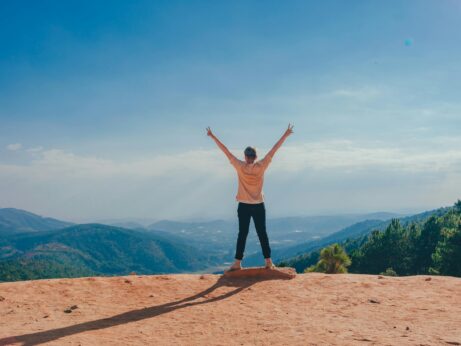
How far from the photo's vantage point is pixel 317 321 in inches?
267

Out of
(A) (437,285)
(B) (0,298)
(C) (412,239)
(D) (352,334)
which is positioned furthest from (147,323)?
(C) (412,239)

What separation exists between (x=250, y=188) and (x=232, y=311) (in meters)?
3.61

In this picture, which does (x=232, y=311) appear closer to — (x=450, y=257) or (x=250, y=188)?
(x=250, y=188)

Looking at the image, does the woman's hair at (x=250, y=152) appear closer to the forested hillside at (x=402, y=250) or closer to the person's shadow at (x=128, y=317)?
the person's shadow at (x=128, y=317)

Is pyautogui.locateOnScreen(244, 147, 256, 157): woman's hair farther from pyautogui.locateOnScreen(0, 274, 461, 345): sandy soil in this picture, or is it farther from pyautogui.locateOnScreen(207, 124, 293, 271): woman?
pyautogui.locateOnScreen(0, 274, 461, 345): sandy soil

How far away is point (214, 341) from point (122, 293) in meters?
4.07

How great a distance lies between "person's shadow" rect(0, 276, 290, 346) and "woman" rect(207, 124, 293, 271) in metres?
0.82

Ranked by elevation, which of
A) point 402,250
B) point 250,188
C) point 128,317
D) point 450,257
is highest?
point 250,188

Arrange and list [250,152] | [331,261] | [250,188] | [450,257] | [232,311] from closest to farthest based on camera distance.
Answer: [232,311]
[250,152]
[250,188]
[331,261]
[450,257]

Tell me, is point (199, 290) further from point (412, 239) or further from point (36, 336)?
point (412, 239)

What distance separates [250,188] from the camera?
10250 millimetres

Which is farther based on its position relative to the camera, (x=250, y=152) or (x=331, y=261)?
(x=331, y=261)

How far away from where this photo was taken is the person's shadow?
19.3ft

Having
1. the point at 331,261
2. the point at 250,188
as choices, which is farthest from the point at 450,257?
the point at 250,188
